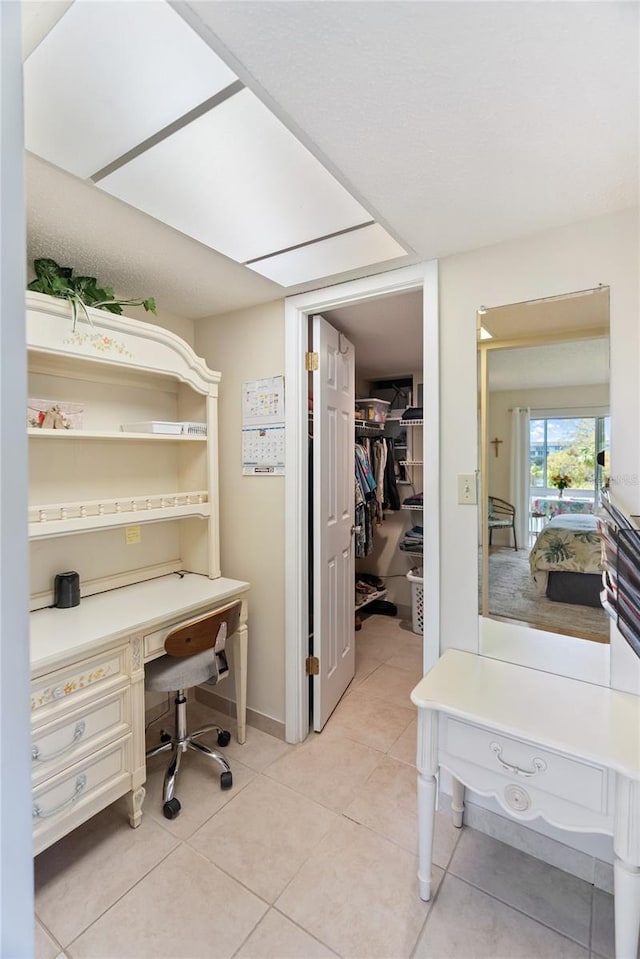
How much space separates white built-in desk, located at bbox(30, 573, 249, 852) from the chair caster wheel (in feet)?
0.33

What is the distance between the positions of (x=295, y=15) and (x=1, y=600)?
107 cm

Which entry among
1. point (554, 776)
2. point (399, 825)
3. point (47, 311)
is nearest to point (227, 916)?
point (399, 825)

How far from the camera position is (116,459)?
216 cm

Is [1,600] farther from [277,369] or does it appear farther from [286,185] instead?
[277,369]

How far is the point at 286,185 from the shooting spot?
4.23 feet

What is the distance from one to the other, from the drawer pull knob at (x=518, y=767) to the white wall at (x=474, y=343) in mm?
428

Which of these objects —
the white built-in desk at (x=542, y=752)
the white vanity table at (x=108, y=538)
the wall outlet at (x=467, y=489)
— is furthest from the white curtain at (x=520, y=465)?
the white vanity table at (x=108, y=538)

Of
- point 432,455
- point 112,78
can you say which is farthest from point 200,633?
point 112,78

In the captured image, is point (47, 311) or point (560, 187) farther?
point (47, 311)

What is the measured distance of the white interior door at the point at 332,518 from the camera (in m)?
2.28

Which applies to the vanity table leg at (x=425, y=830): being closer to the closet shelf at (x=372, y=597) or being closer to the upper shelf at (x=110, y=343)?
the upper shelf at (x=110, y=343)

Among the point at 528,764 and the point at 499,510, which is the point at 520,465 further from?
the point at 528,764

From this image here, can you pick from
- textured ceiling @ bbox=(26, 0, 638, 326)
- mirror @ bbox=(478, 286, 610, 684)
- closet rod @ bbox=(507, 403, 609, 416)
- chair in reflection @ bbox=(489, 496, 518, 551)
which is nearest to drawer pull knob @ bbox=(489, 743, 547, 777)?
mirror @ bbox=(478, 286, 610, 684)

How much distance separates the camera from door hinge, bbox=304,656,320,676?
89.4 inches
